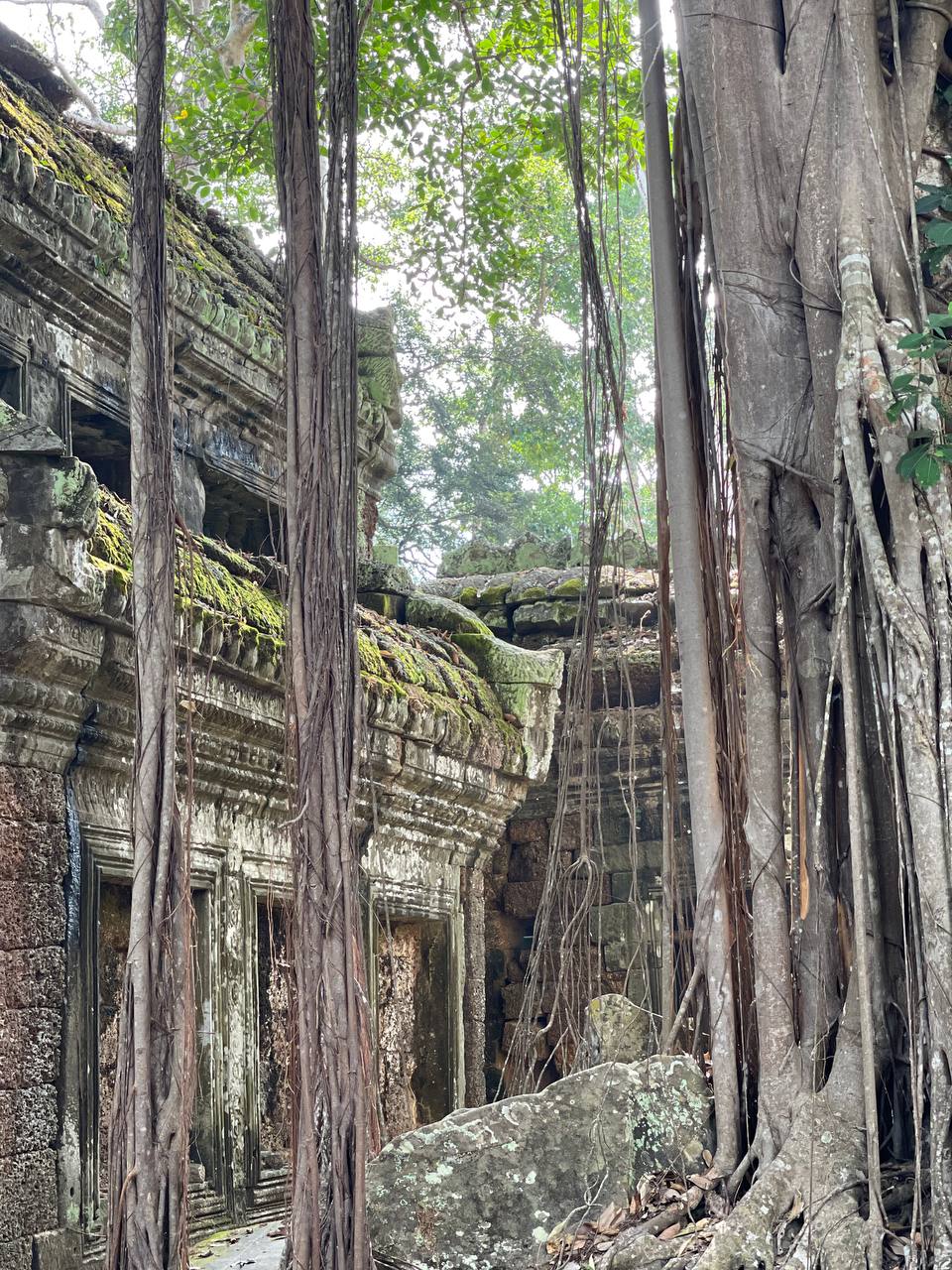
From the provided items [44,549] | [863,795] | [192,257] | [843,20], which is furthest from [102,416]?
[863,795]

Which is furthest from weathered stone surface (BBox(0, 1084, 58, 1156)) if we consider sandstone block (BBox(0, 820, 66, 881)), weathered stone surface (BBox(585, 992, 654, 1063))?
weathered stone surface (BBox(585, 992, 654, 1063))

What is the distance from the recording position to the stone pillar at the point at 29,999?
3.42 m

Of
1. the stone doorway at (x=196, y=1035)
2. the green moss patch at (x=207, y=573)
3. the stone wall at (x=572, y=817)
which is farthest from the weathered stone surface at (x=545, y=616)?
the stone doorway at (x=196, y=1035)

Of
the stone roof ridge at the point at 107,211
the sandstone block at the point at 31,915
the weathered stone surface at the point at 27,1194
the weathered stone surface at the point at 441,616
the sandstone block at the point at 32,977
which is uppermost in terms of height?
the stone roof ridge at the point at 107,211

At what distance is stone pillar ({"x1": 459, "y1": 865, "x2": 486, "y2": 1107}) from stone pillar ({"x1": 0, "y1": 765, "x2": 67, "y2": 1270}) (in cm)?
261

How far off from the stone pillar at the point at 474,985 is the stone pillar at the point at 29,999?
2611 mm

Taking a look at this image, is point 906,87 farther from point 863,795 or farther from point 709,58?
point 863,795

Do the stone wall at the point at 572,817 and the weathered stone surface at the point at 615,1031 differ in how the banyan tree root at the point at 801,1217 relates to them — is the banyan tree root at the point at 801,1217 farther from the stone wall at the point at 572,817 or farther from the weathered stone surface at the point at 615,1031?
the stone wall at the point at 572,817

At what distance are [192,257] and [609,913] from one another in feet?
10.6

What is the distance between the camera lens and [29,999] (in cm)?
355

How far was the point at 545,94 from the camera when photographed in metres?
6.52

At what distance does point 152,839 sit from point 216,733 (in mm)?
1201

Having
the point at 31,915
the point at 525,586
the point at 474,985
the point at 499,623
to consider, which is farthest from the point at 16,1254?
the point at 525,586

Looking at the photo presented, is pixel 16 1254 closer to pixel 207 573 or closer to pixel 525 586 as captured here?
pixel 207 573
